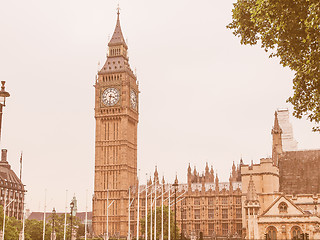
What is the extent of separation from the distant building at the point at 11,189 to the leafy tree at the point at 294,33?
98386 mm

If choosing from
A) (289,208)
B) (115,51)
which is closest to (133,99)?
(115,51)

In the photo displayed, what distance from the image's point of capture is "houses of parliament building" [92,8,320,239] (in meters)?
66.0

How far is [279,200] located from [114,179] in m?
51.4

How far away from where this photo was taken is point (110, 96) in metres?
104

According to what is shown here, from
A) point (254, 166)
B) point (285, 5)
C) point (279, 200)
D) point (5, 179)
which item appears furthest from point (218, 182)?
point (285, 5)

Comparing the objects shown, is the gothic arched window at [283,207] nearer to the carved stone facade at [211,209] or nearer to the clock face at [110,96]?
the carved stone facade at [211,209]

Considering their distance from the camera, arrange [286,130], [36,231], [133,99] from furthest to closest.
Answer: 1. [133,99]
2. [286,130]
3. [36,231]

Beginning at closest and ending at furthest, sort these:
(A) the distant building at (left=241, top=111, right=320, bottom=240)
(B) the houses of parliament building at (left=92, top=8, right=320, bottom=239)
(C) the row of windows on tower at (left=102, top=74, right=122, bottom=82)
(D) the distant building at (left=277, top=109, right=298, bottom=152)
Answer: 1. (A) the distant building at (left=241, top=111, right=320, bottom=240)
2. (B) the houses of parliament building at (left=92, top=8, right=320, bottom=239)
3. (D) the distant building at (left=277, top=109, right=298, bottom=152)
4. (C) the row of windows on tower at (left=102, top=74, right=122, bottom=82)

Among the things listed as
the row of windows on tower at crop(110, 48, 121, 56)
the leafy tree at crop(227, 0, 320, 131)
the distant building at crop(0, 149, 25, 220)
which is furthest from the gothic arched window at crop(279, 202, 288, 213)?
the distant building at crop(0, 149, 25, 220)

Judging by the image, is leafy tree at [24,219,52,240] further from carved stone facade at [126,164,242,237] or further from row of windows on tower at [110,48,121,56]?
row of windows on tower at [110,48,121,56]

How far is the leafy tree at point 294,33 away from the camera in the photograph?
63.5 feet

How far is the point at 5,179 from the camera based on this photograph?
115m

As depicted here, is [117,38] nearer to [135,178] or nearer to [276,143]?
[135,178]

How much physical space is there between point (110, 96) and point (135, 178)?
18715 mm
